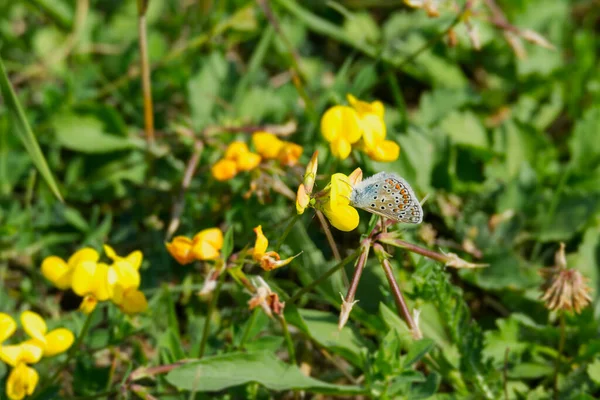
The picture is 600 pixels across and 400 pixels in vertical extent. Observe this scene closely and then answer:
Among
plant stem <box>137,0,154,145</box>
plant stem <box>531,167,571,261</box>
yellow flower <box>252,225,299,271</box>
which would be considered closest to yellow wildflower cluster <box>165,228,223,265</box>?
yellow flower <box>252,225,299,271</box>

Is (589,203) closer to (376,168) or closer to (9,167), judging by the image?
(376,168)

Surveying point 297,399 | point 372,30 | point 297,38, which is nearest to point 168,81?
point 297,38

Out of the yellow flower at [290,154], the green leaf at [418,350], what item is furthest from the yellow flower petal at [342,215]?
the yellow flower at [290,154]

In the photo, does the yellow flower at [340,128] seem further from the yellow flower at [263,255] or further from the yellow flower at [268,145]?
the yellow flower at [263,255]

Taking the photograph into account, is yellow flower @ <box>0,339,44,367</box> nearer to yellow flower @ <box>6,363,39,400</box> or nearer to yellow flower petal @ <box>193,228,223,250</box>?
yellow flower @ <box>6,363,39,400</box>

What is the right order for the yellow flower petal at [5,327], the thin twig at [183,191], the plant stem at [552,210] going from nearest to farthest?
1. the yellow flower petal at [5,327]
2. the thin twig at [183,191]
3. the plant stem at [552,210]

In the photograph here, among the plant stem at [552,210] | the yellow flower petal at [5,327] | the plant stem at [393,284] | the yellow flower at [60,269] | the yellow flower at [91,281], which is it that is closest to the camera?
the plant stem at [393,284]
